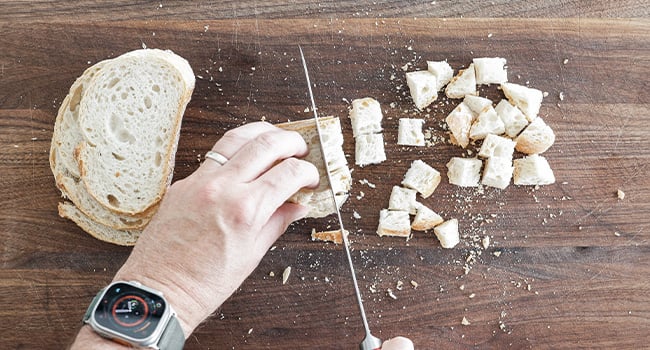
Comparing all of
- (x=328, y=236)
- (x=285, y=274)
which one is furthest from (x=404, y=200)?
(x=285, y=274)

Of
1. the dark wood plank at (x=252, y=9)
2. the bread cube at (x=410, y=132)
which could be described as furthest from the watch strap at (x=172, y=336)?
the dark wood plank at (x=252, y=9)

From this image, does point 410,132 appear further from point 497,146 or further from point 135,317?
point 135,317

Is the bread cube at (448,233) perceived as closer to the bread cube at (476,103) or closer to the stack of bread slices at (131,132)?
the bread cube at (476,103)

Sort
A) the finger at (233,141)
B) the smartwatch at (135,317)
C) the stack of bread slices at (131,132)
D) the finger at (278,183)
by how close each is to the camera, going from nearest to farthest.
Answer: the smartwatch at (135,317), the finger at (278,183), the finger at (233,141), the stack of bread slices at (131,132)

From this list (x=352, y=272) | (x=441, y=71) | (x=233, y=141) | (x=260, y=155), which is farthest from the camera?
(x=441, y=71)

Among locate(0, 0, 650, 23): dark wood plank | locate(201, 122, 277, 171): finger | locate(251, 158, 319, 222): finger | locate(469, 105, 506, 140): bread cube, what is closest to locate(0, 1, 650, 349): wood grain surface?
locate(0, 0, 650, 23): dark wood plank

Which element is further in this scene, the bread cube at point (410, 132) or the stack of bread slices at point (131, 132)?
the bread cube at point (410, 132)
